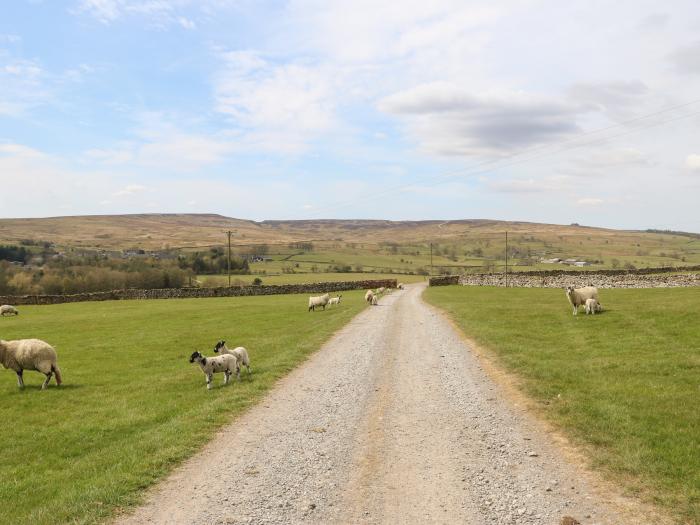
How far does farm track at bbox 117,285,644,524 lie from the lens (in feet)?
26.2

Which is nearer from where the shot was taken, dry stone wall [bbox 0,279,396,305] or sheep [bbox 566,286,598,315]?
sheep [bbox 566,286,598,315]

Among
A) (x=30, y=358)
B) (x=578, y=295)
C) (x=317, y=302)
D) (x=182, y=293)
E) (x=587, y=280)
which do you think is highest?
(x=578, y=295)

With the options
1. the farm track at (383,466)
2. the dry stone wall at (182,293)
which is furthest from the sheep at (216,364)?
the dry stone wall at (182,293)

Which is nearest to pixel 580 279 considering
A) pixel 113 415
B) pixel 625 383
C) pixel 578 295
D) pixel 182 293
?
pixel 578 295

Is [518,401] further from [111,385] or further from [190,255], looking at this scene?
[190,255]

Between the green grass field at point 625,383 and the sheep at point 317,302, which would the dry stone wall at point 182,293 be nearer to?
the sheep at point 317,302

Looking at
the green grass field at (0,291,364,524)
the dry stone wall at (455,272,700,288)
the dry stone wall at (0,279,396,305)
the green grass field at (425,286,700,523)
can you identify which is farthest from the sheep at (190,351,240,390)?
the dry stone wall at (0,279,396,305)

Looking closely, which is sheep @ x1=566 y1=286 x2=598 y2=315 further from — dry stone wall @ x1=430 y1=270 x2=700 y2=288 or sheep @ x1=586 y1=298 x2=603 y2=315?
dry stone wall @ x1=430 y1=270 x2=700 y2=288

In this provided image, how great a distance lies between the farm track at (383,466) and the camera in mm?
7992

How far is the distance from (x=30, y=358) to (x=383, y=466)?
15.9 m

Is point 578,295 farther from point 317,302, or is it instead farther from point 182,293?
point 182,293

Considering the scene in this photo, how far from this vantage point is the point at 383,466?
980 cm

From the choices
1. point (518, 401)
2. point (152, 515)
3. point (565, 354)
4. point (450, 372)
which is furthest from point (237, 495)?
point (565, 354)

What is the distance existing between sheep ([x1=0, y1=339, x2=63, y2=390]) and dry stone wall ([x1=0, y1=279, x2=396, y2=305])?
61.3 m
